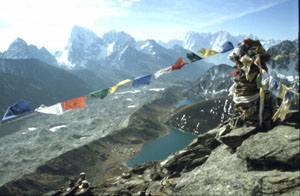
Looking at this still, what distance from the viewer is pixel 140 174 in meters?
27.2

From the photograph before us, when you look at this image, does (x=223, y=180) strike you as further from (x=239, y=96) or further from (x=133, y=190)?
(x=133, y=190)

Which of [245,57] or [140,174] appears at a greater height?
[245,57]

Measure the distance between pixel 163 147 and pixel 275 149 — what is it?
85.7 m

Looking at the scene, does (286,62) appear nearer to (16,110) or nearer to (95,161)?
(95,161)

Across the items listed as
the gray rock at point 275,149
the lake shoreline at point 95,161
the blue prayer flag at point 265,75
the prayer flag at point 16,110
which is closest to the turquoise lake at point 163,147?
the lake shoreline at point 95,161

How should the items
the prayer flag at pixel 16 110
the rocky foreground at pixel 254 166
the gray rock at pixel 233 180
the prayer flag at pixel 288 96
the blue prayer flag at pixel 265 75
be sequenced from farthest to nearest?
the prayer flag at pixel 16 110 → the blue prayer flag at pixel 265 75 → the prayer flag at pixel 288 96 → the rocky foreground at pixel 254 166 → the gray rock at pixel 233 180

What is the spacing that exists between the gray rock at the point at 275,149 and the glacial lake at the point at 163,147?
235 feet

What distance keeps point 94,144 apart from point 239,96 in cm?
9049

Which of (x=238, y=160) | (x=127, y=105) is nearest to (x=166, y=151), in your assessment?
(x=238, y=160)

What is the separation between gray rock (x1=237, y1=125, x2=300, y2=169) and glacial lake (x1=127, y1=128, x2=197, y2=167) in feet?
235

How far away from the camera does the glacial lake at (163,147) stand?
8346cm

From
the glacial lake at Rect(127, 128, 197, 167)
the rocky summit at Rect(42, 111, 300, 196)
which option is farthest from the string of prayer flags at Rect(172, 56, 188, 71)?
the glacial lake at Rect(127, 128, 197, 167)

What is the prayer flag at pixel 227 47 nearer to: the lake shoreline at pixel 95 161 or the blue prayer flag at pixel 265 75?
the blue prayer flag at pixel 265 75

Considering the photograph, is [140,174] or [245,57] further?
[140,174]
